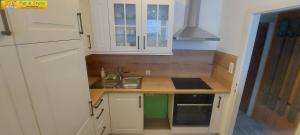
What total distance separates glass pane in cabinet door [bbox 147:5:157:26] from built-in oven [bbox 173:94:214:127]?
1.02m

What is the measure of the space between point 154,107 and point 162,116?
0.22m

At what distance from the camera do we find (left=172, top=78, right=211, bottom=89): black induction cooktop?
1914 mm

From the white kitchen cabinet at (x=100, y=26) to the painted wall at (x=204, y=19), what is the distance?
3.27 ft

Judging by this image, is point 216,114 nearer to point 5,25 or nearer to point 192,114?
point 192,114

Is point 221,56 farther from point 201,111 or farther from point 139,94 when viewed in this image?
point 139,94

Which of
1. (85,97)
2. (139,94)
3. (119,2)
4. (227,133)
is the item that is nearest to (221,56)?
(227,133)

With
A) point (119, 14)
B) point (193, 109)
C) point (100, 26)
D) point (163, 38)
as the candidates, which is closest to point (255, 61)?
point (193, 109)

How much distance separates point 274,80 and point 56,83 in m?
2.94

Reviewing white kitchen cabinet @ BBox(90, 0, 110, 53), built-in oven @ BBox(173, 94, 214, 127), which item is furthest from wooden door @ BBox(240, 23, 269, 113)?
white kitchen cabinet @ BBox(90, 0, 110, 53)

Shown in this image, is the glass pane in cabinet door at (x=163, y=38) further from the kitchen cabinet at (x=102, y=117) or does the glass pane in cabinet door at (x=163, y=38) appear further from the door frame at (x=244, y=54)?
the kitchen cabinet at (x=102, y=117)

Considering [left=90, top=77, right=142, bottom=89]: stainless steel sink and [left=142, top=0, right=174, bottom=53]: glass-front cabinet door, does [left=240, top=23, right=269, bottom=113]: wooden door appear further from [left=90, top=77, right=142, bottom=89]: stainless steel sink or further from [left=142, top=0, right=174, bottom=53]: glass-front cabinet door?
[left=90, top=77, right=142, bottom=89]: stainless steel sink

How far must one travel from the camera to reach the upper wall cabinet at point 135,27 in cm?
175

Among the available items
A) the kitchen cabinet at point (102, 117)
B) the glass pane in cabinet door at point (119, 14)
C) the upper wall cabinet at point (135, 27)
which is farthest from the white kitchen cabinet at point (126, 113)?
the glass pane in cabinet door at point (119, 14)

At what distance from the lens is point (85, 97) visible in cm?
116
